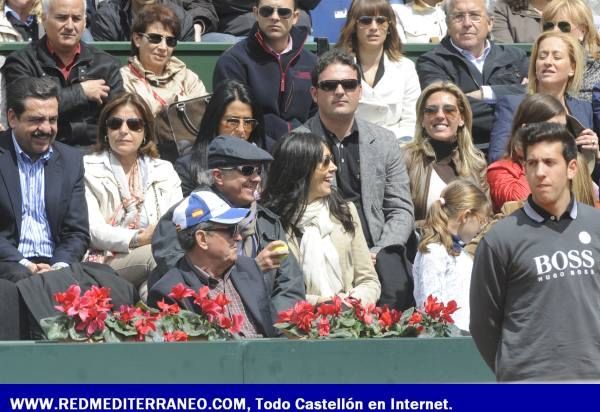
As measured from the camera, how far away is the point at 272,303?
26.0 feet

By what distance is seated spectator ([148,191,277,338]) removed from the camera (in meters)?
7.56

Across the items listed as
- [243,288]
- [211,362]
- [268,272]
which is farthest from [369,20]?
[211,362]

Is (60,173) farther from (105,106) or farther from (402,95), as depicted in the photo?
(402,95)

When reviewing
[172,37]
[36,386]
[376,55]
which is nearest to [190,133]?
[172,37]

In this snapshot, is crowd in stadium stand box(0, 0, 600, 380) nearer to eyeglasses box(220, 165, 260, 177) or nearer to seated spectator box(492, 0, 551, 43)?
eyeglasses box(220, 165, 260, 177)

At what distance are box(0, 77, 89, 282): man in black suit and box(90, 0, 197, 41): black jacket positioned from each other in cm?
244

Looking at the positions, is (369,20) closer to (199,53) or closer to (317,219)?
(199,53)

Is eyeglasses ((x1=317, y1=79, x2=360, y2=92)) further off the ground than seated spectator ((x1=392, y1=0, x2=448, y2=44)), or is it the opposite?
seated spectator ((x1=392, y1=0, x2=448, y2=44))

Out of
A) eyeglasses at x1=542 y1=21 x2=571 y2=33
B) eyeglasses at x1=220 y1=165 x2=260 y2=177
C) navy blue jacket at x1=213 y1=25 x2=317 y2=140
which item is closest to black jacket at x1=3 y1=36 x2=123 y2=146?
navy blue jacket at x1=213 y1=25 x2=317 y2=140

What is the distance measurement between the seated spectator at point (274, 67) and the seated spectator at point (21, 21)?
5.63 feet

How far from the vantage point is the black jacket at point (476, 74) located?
Result: 34.6ft

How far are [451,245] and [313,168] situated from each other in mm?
926

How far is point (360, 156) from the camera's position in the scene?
376 inches

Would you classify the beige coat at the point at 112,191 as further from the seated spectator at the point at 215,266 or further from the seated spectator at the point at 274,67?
the seated spectator at the point at 215,266
